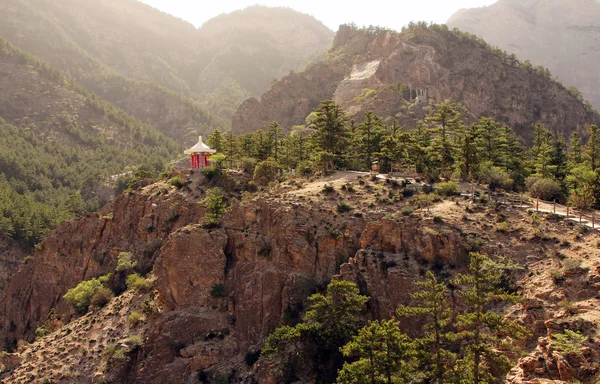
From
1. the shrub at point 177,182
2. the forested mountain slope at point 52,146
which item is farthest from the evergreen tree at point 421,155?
the forested mountain slope at point 52,146

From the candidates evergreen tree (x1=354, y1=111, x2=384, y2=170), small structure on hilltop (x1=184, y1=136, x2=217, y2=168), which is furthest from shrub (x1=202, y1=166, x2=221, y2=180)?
evergreen tree (x1=354, y1=111, x2=384, y2=170)

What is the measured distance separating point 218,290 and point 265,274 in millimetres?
4332

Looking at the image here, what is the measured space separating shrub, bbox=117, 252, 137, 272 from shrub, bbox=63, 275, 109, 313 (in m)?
2.42

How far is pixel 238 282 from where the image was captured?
4447cm

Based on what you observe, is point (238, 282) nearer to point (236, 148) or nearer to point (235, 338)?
point (235, 338)

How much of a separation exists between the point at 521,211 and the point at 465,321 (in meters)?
15.9

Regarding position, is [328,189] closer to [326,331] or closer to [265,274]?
[265,274]

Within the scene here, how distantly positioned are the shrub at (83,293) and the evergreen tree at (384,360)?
107 ft

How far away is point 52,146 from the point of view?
139m

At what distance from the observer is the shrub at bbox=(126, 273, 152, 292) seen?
48225mm

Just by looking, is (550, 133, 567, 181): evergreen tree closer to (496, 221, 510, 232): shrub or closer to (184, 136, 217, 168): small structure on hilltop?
(496, 221, 510, 232): shrub

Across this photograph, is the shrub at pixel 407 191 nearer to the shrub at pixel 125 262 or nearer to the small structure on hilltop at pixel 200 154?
the small structure on hilltop at pixel 200 154

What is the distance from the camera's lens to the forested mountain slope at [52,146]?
95744 mm

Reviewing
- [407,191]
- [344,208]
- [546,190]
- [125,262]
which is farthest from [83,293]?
[546,190]
